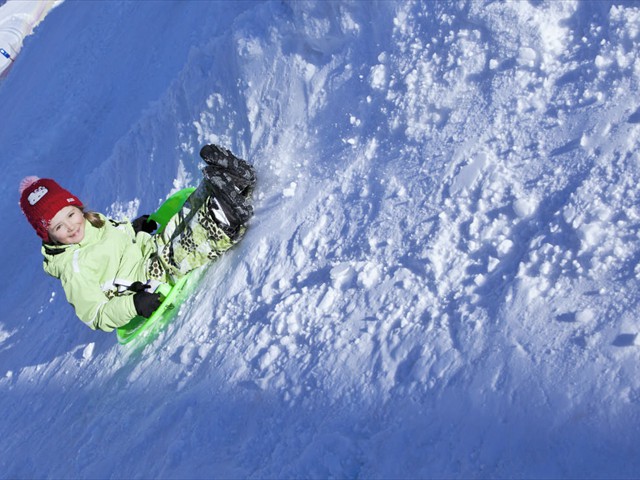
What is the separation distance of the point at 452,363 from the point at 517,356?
0.23 m

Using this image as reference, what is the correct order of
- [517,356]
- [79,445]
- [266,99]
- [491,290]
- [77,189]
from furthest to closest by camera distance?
[77,189] → [266,99] → [79,445] → [491,290] → [517,356]

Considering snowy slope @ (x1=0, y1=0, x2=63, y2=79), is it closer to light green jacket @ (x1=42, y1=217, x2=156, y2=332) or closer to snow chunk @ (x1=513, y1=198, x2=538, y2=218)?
light green jacket @ (x1=42, y1=217, x2=156, y2=332)

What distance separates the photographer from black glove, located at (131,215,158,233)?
4.14 meters

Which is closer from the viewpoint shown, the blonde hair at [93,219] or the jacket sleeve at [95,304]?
the jacket sleeve at [95,304]

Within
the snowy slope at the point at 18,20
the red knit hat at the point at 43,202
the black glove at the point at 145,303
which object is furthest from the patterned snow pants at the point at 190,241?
the snowy slope at the point at 18,20

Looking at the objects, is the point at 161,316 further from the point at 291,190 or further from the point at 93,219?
the point at 291,190

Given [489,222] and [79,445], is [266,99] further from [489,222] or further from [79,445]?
[79,445]

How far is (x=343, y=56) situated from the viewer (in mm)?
3852

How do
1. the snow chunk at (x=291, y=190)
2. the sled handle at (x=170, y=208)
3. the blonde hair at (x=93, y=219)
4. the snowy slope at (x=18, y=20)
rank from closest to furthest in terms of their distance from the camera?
the snow chunk at (x=291, y=190) < the blonde hair at (x=93, y=219) < the sled handle at (x=170, y=208) < the snowy slope at (x=18, y=20)

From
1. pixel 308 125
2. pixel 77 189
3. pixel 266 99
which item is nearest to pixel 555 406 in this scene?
pixel 308 125

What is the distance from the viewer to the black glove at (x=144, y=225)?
4.14 metres

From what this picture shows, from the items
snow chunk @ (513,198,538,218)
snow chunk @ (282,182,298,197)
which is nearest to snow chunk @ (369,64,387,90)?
snow chunk @ (282,182,298,197)

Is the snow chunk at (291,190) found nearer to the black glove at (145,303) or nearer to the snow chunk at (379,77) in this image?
the snow chunk at (379,77)

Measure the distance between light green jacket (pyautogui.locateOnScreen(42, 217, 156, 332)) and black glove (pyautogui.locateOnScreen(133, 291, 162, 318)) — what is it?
0.03 m
